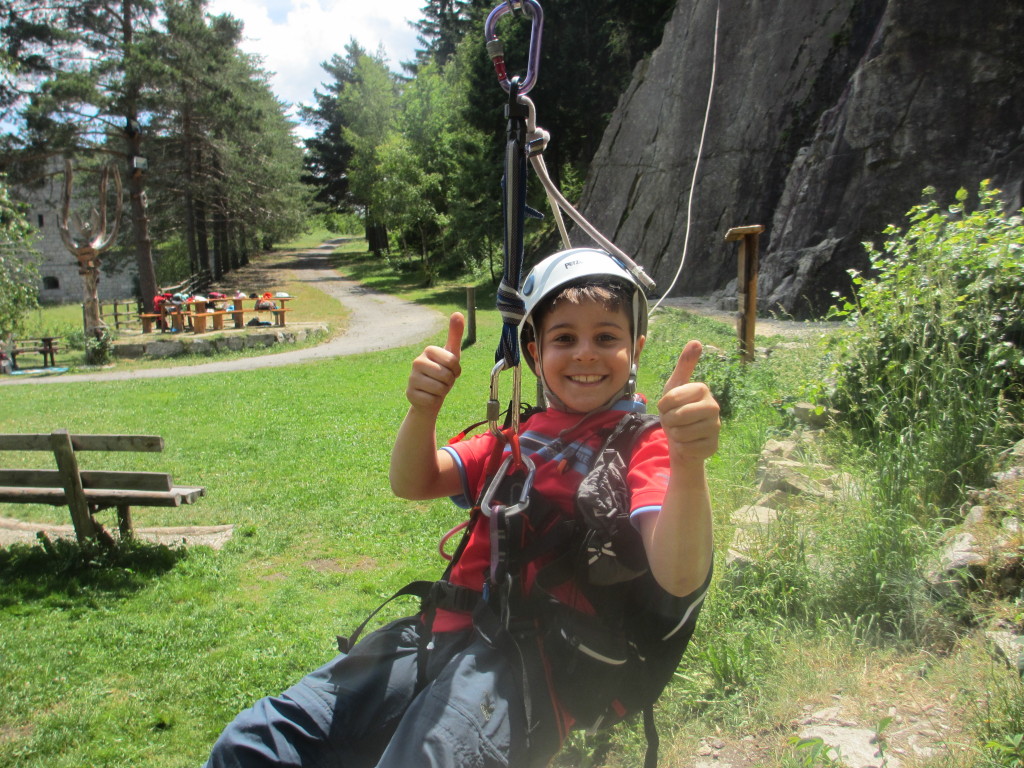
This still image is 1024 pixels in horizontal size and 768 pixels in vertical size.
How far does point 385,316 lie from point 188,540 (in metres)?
19.8

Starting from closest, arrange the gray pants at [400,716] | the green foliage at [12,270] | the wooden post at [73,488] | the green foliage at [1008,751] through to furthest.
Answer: the gray pants at [400,716]
the green foliage at [1008,751]
the wooden post at [73,488]
the green foliage at [12,270]

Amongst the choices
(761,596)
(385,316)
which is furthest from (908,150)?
(385,316)

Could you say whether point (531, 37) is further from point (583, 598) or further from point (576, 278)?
point (583, 598)

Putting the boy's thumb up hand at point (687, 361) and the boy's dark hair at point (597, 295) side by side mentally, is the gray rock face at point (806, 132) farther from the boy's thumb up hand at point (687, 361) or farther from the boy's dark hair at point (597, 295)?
the boy's thumb up hand at point (687, 361)

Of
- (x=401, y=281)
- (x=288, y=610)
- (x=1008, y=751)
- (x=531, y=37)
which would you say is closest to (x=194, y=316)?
(x=288, y=610)

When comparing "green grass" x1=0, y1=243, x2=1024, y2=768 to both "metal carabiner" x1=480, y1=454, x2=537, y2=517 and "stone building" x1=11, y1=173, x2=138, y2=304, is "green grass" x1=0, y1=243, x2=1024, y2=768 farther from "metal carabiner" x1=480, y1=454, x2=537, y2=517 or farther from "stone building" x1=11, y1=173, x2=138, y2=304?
"stone building" x1=11, y1=173, x2=138, y2=304

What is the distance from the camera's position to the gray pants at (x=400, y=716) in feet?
5.80

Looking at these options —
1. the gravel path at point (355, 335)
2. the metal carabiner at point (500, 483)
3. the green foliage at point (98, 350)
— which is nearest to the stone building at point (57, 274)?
the gravel path at point (355, 335)

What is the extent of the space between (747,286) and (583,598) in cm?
761

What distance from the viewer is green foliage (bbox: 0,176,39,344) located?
63.7 feet

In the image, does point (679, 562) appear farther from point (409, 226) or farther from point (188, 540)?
point (409, 226)

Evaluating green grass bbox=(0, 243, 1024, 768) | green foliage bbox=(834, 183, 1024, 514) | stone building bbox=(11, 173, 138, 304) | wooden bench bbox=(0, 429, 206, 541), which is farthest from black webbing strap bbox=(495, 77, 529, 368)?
stone building bbox=(11, 173, 138, 304)

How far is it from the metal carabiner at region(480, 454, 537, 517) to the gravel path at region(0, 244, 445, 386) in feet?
49.3

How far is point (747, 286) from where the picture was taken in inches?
355
